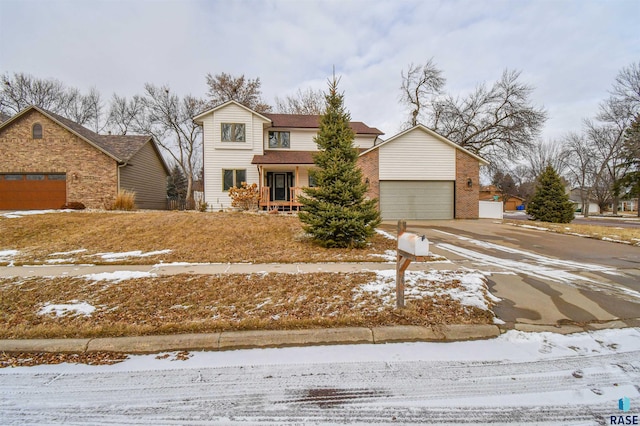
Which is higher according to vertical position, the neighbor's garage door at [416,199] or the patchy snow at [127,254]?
the neighbor's garage door at [416,199]

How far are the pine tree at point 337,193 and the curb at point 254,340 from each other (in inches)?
181

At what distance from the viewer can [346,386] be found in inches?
106

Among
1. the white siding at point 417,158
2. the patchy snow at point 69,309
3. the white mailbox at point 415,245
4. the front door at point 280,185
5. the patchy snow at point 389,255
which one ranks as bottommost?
the patchy snow at point 69,309

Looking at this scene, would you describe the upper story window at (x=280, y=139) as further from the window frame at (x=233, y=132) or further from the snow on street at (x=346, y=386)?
the snow on street at (x=346, y=386)

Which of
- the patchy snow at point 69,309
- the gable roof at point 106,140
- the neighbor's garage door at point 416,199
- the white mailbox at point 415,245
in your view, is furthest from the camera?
the neighbor's garage door at point 416,199

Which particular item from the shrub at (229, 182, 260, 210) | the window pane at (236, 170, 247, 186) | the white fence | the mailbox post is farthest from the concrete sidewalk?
the white fence

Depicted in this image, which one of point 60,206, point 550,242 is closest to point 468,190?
point 550,242

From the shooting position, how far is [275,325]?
3695mm

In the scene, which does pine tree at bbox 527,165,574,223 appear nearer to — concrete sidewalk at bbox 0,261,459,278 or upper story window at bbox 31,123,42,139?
concrete sidewalk at bbox 0,261,459,278

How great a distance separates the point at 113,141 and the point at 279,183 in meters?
12.6

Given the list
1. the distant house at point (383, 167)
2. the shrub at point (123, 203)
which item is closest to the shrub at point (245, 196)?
the distant house at point (383, 167)

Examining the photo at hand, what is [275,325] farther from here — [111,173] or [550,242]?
[111,173]

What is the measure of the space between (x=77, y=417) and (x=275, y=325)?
1.92 meters

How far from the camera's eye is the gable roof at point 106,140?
58.6ft
